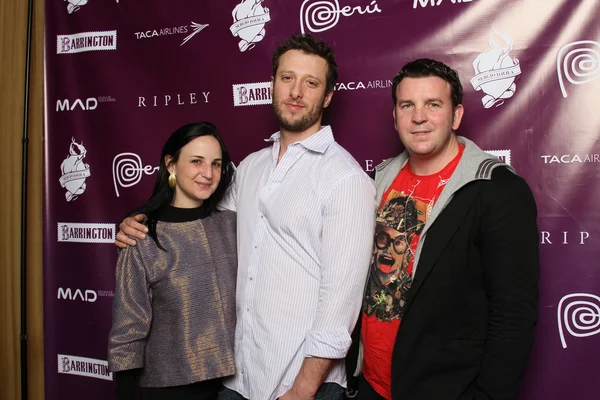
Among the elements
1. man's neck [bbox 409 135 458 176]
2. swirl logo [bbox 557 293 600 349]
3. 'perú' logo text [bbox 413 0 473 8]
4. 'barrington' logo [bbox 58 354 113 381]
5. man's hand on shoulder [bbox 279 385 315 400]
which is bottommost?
'barrington' logo [bbox 58 354 113 381]

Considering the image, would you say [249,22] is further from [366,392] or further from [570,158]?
[366,392]

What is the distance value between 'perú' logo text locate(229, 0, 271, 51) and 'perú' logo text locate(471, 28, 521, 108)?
0.85m

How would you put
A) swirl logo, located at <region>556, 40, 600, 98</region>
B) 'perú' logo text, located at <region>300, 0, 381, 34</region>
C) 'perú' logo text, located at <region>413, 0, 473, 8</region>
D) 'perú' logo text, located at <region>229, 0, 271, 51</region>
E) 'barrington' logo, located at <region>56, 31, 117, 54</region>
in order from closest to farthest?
swirl logo, located at <region>556, 40, 600, 98</region> → 'perú' logo text, located at <region>413, 0, 473, 8</region> → 'perú' logo text, located at <region>300, 0, 381, 34</region> → 'perú' logo text, located at <region>229, 0, 271, 51</region> → 'barrington' logo, located at <region>56, 31, 117, 54</region>

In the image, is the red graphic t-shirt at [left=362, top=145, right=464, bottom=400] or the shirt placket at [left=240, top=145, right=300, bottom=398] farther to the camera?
the shirt placket at [left=240, top=145, right=300, bottom=398]

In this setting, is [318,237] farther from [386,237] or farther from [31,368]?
[31,368]

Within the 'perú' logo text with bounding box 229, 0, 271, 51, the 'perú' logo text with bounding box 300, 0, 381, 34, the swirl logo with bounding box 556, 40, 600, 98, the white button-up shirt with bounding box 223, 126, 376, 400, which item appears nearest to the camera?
the white button-up shirt with bounding box 223, 126, 376, 400

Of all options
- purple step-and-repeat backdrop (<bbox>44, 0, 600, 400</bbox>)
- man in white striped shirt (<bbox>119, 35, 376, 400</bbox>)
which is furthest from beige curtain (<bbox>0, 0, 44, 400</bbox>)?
man in white striped shirt (<bbox>119, 35, 376, 400</bbox>)

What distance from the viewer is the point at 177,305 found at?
57.1 inches

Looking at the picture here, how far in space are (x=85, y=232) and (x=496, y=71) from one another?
6.23ft

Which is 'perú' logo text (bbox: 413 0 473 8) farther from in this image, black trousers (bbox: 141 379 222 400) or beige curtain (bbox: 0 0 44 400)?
beige curtain (bbox: 0 0 44 400)

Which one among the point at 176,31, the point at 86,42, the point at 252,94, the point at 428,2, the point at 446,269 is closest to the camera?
the point at 446,269

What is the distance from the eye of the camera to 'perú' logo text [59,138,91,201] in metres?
2.35

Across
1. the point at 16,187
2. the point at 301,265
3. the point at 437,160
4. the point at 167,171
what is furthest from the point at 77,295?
the point at 437,160

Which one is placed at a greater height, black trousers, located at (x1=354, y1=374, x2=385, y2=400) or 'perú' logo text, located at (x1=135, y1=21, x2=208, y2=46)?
'perú' logo text, located at (x1=135, y1=21, x2=208, y2=46)
